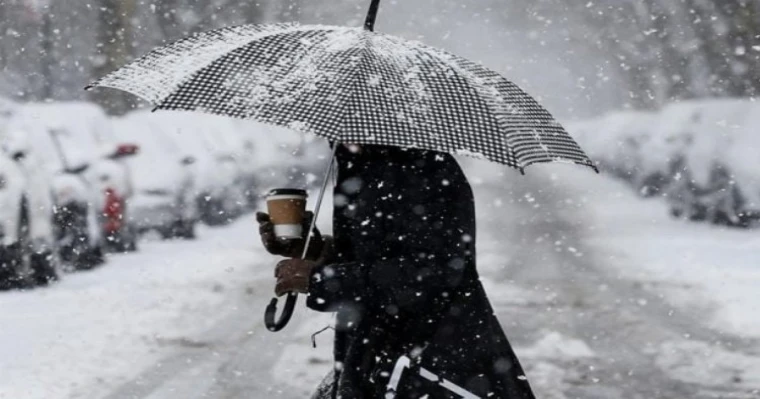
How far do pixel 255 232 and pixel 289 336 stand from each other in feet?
30.9

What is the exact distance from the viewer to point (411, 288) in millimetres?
2805

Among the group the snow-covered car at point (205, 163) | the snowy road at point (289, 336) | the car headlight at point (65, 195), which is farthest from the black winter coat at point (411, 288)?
the snow-covered car at point (205, 163)

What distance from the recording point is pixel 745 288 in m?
12.8

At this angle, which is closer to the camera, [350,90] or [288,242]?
[350,90]

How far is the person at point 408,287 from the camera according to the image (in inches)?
111

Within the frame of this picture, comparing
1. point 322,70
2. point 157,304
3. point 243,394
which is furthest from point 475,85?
point 157,304

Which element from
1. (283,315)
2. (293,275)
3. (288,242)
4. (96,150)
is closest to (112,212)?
(96,150)

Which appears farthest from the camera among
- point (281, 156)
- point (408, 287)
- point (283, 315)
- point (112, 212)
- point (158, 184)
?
point (281, 156)

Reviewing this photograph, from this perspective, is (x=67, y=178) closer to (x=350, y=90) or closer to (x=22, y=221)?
(x=22, y=221)

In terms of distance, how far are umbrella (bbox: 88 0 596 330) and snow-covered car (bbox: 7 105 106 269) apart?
808 cm

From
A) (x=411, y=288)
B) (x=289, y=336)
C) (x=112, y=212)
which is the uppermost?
(x=411, y=288)

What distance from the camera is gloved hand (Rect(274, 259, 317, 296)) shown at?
2893 mm

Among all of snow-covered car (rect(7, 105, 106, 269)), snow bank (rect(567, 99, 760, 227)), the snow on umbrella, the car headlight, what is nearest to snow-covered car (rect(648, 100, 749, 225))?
snow bank (rect(567, 99, 760, 227))

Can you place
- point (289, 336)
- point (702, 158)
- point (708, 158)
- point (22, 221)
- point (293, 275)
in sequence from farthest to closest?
point (702, 158) → point (708, 158) → point (22, 221) → point (289, 336) → point (293, 275)
